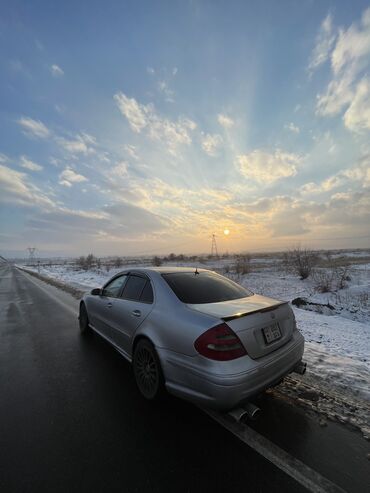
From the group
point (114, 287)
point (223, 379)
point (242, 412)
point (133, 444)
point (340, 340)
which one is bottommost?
point (340, 340)

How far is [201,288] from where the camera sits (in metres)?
3.61

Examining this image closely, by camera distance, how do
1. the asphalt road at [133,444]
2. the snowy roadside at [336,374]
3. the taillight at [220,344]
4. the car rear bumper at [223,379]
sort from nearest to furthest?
the asphalt road at [133,444] < the car rear bumper at [223,379] < the taillight at [220,344] < the snowy roadside at [336,374]

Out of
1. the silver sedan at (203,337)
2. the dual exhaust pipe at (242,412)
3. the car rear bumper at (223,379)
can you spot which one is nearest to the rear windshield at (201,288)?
the silver sedan at (203,337)

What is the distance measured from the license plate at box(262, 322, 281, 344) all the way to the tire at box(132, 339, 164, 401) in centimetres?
125

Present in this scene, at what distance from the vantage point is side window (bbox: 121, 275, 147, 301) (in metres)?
3.90

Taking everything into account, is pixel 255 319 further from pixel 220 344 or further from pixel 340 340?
pixel 340 340

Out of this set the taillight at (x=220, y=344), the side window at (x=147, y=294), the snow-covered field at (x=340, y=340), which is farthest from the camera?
the snow-covered field at (x=340, y=340)

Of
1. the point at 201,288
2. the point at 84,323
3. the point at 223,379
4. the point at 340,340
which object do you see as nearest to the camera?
the point at 223,379

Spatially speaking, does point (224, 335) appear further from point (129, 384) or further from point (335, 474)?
point (129, 384)

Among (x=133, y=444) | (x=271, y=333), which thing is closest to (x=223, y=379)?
(x=271, y=333)

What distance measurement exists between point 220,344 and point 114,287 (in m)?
2.81

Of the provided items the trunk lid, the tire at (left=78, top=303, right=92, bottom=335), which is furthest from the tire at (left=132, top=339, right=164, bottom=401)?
the tire at (left=78, top=303, right=92, bottom=335)

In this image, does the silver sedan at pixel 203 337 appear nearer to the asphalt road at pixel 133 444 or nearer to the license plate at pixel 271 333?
the license plate at pixel 271 333

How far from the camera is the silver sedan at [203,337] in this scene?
2520 millimetres
